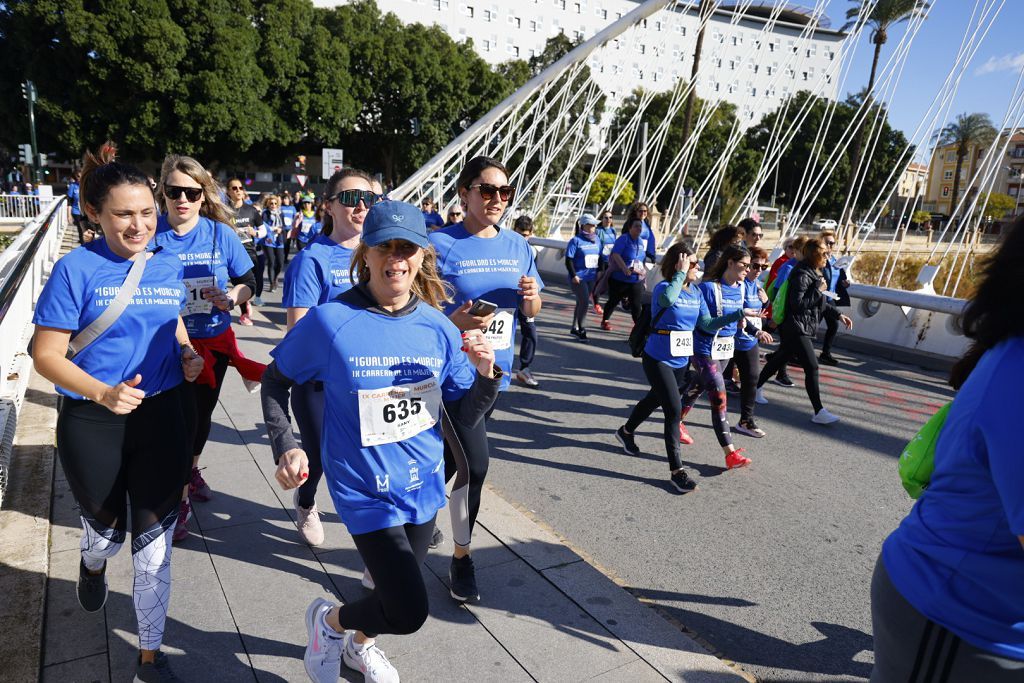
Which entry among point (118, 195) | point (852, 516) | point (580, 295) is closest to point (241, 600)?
point (118, 195)

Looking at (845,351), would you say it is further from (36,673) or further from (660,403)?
(36,673)

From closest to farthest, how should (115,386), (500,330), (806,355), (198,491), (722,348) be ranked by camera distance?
(115,386)
(500,330)
(198,491)
(722,348)
(806,355)

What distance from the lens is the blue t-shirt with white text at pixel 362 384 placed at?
2.25 meters

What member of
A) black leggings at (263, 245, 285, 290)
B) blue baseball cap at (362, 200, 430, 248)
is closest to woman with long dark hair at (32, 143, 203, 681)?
blue baseball cap at (362, 200, 430, 248)

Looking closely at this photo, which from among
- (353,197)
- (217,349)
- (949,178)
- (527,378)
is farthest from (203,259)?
(949,178)

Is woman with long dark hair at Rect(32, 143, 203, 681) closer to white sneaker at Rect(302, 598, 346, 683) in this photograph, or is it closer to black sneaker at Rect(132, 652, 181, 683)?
black sneaker at Rect(132, 652, 181, 683)

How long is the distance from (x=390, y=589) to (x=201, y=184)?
2.62 m

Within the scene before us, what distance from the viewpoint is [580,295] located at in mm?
10023

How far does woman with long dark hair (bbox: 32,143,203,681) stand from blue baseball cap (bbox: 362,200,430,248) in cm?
96

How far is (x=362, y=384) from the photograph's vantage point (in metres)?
2.25

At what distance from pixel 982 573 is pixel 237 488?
4059 mm

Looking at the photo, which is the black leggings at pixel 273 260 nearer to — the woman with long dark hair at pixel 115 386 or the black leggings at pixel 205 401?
the black leggings at pixel 205 401

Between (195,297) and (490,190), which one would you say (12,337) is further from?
(490,190)

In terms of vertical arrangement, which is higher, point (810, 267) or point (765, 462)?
point (810, 267)
